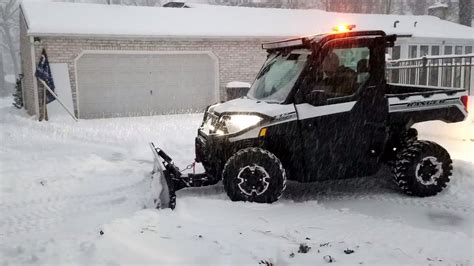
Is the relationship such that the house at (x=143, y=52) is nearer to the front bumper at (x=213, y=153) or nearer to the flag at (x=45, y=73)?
the flag at (x=45, y=73)

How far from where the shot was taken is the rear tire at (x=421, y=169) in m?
5.81

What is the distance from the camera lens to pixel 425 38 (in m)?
21.8

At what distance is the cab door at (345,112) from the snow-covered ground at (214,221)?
0.54m

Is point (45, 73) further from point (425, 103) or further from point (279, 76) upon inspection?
point (425, 103)

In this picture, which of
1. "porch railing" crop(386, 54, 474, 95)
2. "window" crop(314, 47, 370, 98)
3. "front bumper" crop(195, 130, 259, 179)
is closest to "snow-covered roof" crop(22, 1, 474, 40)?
"porch railing" crop(386, 54, 474, 95)

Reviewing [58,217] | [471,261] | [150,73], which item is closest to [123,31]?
[150,73]

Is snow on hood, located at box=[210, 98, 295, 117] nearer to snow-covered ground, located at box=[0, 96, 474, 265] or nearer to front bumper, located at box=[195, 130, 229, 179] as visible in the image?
front bumper, located at box=[195, 130, 229, 179]

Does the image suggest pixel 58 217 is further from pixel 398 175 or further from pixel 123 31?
pixel 123 31

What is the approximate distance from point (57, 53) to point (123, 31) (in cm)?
238

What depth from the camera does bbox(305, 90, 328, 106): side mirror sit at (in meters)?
5.39

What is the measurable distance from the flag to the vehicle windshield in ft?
34.7

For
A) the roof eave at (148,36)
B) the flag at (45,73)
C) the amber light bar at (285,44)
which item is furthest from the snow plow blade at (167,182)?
the roof eave at (148,36)

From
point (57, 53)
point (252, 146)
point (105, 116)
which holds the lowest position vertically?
point (105, 116)

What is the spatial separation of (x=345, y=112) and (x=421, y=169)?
134 cm
